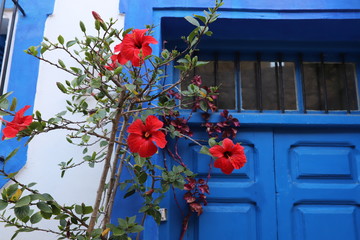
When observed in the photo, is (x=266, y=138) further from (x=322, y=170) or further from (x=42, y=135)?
(x=42, y=135)

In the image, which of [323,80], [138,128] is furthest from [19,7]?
[323,80]

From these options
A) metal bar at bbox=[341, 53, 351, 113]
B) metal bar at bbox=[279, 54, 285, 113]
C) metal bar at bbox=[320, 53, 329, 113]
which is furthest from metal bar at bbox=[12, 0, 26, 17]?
metal bar at bbox=[341, 53, 351, 113]

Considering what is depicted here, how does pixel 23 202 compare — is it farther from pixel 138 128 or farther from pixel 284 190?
pixel 284 190

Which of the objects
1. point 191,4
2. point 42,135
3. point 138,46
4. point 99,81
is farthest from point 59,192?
point 191,4

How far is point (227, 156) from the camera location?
1.44m

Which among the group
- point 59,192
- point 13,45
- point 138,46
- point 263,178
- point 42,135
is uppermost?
point 13,45

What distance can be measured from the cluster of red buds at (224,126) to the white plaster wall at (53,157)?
0.76 meters

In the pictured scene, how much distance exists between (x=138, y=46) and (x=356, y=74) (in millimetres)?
1866

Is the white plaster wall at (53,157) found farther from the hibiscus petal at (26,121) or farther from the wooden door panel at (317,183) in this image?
the wooden door panel at (317,183)

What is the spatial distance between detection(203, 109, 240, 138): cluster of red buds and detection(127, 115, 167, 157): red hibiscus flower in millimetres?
916

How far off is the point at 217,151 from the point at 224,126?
2.72 ft

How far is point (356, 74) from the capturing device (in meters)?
2.58

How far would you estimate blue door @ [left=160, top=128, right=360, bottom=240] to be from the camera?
2.20m

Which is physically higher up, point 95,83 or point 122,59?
point 122,59
